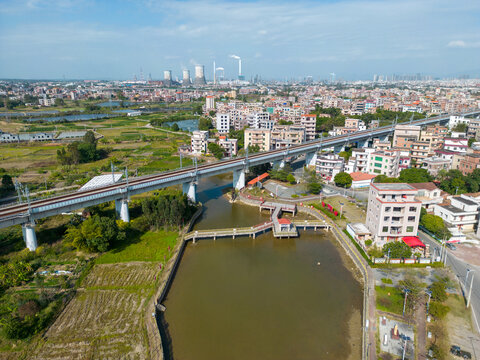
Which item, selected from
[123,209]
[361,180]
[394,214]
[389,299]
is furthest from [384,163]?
[123,209]

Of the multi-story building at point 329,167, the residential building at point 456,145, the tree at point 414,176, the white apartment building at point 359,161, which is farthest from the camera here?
the residential building at point 456,145

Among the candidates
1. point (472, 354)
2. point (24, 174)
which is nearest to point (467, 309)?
point (472, 354)

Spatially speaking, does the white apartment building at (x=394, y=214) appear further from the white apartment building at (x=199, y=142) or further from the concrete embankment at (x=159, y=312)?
the white apartment building at (x=199, y=142)

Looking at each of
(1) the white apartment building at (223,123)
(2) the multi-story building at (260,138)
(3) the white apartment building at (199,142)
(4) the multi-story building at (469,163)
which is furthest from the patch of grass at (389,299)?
(1) the white apartment building at (223,123)

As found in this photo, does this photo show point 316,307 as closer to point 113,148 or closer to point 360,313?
point 360,313

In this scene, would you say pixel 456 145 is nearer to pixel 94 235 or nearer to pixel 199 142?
pixel 199 142

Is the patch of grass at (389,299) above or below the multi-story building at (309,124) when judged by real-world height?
below

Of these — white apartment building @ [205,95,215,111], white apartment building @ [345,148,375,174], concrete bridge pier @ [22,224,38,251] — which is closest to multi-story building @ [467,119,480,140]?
white apartment building @ [345,148,375,174]

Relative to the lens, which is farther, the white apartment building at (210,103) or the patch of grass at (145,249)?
the white apartment building at (210,103)
